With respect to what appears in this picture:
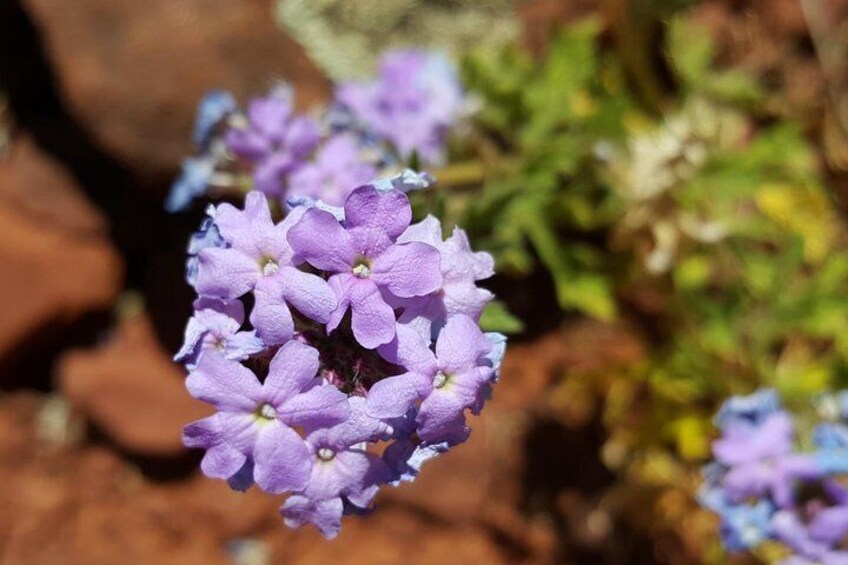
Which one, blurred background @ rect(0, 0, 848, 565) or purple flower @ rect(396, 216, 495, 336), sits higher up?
blurred background @ rect(0, 0, 848, 565)

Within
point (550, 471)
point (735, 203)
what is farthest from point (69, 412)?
point (735, 203)

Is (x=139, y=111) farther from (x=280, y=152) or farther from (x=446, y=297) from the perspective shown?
(x=446, y=297)

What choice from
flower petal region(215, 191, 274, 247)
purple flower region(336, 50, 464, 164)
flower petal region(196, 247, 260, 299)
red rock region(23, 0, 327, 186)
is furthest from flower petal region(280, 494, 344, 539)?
red rock region(23, 0, 327, 186)

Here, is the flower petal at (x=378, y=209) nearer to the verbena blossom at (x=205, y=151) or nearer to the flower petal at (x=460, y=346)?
the flower petal at (x=460, y=346)

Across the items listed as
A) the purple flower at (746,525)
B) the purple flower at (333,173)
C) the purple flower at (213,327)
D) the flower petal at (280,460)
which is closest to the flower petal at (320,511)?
the flower petal at (280,460)

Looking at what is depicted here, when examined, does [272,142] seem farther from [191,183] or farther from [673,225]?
[673,225]

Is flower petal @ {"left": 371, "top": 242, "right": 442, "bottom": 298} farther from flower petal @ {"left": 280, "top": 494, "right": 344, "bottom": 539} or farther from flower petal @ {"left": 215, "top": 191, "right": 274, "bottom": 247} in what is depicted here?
flower petal @ {"left": 280, "top": 494, "right": 344, "bottom": 539}

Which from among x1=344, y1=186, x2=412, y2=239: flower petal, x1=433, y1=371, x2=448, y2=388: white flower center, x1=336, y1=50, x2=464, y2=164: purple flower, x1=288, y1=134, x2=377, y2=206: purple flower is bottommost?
x1=433, y1=371, x2=448, y2=388: white flower center

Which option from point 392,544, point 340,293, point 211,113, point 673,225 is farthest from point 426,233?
point 392,544
